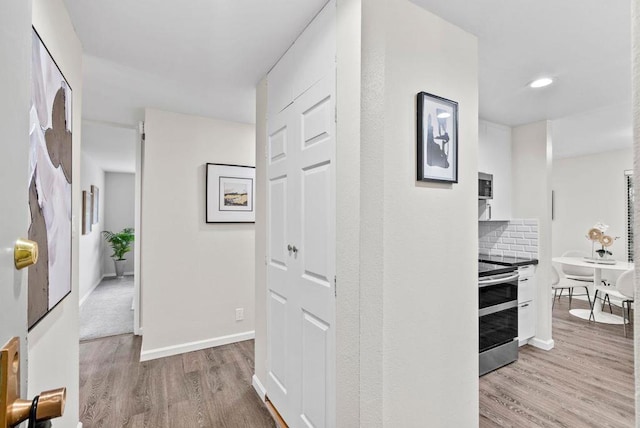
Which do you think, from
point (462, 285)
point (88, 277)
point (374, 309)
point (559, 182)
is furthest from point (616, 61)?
point (88, 277)

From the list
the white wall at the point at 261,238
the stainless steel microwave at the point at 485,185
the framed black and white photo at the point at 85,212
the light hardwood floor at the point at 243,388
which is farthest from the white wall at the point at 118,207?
the stainless steel microwave at the point at 485,185

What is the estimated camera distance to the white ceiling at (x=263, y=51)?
1.66m

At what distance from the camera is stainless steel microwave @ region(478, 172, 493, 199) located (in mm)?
3363

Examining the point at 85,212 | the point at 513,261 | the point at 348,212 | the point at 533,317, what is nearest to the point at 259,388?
the point at 348,212

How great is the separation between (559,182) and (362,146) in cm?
610

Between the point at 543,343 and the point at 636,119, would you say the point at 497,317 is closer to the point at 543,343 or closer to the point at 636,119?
the point at 543,343

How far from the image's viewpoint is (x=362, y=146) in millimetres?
1394

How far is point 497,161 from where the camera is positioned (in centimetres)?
358

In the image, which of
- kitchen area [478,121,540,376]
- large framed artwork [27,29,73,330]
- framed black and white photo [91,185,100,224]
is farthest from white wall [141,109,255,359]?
framed black and white photo [91,185,100,224]

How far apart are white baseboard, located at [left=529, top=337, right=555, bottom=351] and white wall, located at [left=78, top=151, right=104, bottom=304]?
18.9 ft

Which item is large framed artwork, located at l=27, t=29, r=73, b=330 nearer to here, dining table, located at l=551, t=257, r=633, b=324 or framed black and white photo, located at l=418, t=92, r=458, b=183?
framed black and white photo, located at l=418, t=92, r=458, b=183

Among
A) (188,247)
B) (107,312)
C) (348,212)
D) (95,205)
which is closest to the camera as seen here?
(348,212)

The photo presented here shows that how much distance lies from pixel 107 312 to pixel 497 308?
498cm

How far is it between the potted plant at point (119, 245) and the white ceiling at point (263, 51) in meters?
4.48
